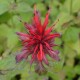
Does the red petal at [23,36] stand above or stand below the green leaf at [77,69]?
above

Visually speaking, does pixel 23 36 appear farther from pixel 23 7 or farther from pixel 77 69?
pixel 77 69

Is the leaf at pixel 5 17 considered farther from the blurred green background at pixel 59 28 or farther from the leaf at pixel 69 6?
the leaf at pixel 69 6

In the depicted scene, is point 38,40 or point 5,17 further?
point 5,17

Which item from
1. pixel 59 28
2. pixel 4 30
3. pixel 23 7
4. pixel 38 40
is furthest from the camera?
pixel 4 30

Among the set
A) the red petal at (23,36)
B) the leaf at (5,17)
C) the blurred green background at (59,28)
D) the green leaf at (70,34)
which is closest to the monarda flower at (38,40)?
the red petal at (23,36)

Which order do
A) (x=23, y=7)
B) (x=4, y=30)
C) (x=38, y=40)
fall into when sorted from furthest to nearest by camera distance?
(x=4, y=30) → (x=23, y=7) → (x=38, y=40)

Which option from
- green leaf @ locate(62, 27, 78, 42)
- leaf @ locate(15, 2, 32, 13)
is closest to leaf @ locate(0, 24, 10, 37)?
leaf @ locate(15, 2, 32, 13)

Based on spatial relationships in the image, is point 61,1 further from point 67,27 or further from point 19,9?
point 19,9

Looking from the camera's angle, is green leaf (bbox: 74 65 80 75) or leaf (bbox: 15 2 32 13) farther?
green leaf (bbox: 74 65 80 75)

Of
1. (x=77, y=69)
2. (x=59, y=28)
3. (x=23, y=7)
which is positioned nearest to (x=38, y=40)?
(x=23, y=7)

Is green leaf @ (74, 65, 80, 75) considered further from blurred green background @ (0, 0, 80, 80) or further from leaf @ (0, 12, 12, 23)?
leaf @ (0, 12, 12, 23)

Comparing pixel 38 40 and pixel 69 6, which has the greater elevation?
pixel 69 6

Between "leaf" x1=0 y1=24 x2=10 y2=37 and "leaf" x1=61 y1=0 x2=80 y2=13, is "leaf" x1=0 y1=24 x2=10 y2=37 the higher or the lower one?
the lower one
